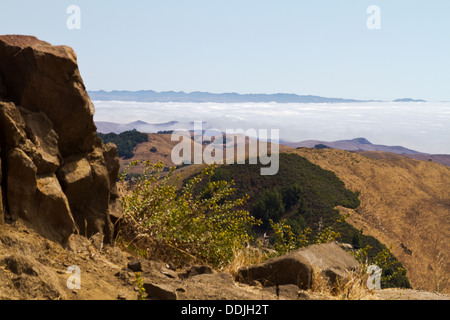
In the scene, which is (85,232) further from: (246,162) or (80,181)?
(246,162)

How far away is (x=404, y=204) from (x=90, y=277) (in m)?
46.5

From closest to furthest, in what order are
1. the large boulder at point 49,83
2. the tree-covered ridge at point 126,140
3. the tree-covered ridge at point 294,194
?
the large boulder at point 49,83 → the tree-covered ridge at point 294,194 → the tree-covered ridge at point 126,140

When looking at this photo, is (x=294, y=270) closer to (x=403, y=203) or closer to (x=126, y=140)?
(x=403, y=203)

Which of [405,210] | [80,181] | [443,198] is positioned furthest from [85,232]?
[443,198]

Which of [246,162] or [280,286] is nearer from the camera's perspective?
[280,286]

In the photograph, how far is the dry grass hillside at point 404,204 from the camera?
37.6 metres

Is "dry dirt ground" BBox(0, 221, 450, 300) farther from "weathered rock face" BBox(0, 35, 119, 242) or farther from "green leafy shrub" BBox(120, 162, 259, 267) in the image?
"green leafy shrub" BBox(120, 162, 259, 267)

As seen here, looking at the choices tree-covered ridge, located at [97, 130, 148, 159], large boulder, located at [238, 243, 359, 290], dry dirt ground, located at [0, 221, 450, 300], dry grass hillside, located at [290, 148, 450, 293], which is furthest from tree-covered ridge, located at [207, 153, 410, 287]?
tree-covered ridge, located at [97, 130, 148, 159]

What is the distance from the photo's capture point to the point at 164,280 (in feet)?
16.5

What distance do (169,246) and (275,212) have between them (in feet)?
113

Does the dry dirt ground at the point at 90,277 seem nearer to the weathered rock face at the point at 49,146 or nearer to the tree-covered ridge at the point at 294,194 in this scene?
the weathered rock face at the point at 49,146

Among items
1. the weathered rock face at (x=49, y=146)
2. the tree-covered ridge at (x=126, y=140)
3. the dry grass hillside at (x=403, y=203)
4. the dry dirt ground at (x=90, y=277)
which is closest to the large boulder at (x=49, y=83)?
the weathered rock face at (x=49, y=146)

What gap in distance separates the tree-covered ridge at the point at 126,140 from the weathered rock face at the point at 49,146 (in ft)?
270

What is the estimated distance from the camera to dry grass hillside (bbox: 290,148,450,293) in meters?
37.6
